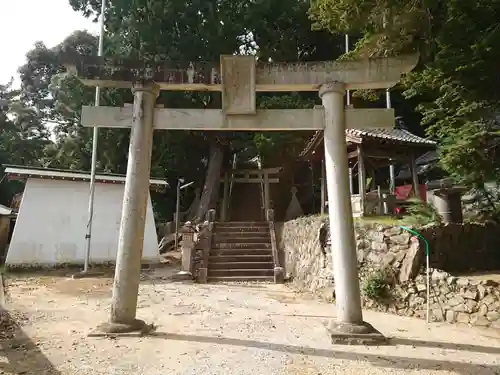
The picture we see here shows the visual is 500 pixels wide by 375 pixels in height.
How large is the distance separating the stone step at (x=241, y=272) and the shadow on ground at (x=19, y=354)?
21.6 ft

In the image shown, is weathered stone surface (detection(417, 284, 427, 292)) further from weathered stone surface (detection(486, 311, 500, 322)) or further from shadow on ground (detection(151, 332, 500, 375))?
shadow on ground (detection(151, 332, 500, 375))

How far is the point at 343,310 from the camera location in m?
5.65

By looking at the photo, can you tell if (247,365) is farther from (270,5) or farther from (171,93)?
(270,5)

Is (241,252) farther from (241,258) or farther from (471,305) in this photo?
(471,305)

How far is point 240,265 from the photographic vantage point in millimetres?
12812

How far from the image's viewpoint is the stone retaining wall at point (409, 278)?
22.6 ft

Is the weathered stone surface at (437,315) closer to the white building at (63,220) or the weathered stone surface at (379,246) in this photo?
the weathered stone surface at (379,246)

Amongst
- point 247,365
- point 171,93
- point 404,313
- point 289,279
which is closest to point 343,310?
point 247,365

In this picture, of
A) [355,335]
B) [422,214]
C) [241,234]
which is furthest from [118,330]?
[241,234]

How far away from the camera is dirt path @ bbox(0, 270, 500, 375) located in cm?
453

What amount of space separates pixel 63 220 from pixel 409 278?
1206 centimetres

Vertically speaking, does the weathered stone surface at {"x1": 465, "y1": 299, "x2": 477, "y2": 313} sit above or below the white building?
below

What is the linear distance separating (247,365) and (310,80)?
444 cm

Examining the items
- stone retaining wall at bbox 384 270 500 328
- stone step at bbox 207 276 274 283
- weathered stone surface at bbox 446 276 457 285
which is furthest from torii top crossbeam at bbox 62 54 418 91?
stone step at bbox 207 276 274 283
